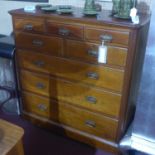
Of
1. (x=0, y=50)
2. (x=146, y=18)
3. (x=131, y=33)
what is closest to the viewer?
(x=131, y=33)

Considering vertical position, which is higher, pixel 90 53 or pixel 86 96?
pixel 90 53

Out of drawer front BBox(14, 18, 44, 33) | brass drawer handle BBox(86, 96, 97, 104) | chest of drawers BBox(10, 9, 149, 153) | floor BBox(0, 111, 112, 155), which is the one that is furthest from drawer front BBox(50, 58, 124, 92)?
floor BBox(0, 111, 112, 155)

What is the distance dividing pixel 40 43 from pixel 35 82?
382 millimetres

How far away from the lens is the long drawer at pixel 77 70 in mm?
1546

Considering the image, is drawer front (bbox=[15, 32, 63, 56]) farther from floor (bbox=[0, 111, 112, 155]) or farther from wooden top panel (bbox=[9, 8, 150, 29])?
floor (bbox=[0, 111, 112, 155])

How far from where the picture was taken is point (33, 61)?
6.14 ft

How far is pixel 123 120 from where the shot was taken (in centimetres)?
167

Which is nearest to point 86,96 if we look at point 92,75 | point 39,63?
point 92,75

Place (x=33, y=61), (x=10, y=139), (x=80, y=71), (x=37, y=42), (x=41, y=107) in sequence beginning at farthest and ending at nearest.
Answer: (x=41, y=107) → (x=33, y=61) → (x=37, y=42) → (x=80, y=71) → (x=10, y=139)

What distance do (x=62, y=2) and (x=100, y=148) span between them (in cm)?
136

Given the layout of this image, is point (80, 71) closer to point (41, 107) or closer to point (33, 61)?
point (33, 61)

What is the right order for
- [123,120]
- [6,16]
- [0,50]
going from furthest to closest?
1. [6,16]
2. [0,50]
3. [123,120]

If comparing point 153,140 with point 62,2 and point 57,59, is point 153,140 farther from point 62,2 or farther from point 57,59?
point 62,2

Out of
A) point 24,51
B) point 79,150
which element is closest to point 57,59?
point 24,51
